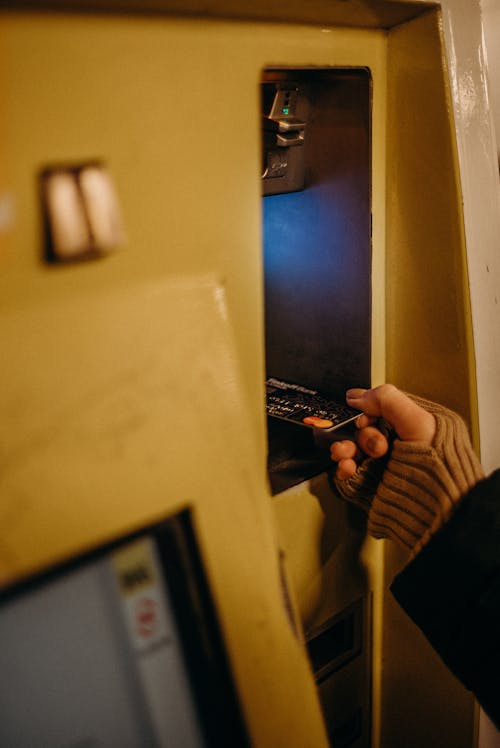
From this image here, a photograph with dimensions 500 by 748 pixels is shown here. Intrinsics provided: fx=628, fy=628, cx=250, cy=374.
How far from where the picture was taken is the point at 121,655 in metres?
0.64

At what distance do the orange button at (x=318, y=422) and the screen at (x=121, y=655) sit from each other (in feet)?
2.17

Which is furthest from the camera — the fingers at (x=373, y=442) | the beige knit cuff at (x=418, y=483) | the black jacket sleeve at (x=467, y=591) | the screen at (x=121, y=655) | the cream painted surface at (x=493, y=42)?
the cream painted surface at (x=493, y=42)

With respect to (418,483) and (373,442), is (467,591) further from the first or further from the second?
(373,442)

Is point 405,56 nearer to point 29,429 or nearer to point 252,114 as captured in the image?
point 252,114

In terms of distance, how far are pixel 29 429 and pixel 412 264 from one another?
95cm

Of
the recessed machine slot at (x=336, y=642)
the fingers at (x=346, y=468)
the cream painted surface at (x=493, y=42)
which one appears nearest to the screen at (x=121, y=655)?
the fingers at (x=346, y=468)

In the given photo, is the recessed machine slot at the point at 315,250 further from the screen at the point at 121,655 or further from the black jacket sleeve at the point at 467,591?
the screen at the point at 121,655

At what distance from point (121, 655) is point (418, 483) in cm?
74

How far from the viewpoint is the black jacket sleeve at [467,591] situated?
1.04m

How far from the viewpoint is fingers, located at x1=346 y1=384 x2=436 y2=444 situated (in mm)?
1241

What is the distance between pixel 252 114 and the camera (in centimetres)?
96

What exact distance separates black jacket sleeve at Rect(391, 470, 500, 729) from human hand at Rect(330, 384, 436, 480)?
16cm

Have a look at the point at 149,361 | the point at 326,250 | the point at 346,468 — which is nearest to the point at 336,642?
the point at 346,468

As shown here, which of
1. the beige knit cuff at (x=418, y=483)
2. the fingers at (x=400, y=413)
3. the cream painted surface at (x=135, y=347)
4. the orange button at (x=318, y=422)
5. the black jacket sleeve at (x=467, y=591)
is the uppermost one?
the cream painted surface at (x=135, y=347)
